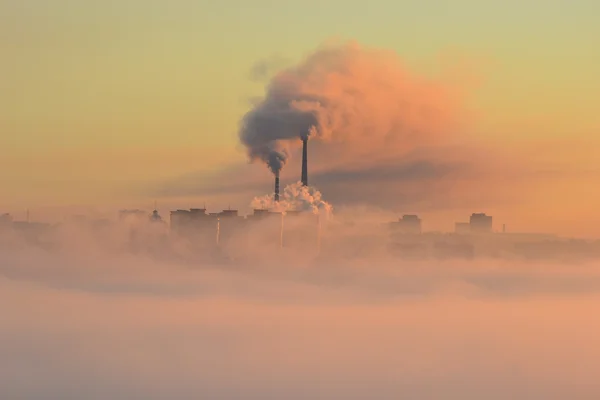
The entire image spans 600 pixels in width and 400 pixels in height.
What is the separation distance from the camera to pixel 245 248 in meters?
200

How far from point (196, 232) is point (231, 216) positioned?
7.41m

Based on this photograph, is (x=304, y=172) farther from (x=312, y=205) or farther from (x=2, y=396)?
(x=2, y=396)

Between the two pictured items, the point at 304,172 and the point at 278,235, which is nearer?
the point at 304,172

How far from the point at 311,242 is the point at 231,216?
1877 cm

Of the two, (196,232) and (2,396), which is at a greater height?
(196,232)

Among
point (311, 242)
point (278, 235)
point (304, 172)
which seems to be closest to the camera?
point (304, 172)

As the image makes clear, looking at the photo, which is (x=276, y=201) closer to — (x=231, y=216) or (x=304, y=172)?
(x=304, y=172)

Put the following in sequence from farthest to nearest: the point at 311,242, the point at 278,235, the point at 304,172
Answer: the point at 311,242
the point at 278,235
the point at 304,172

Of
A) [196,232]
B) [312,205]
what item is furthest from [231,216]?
[312,205]

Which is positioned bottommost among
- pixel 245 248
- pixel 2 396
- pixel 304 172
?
pixel 2 396

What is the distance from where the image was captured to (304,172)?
16312 centimetres

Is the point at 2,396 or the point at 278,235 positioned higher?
the point at 278,235

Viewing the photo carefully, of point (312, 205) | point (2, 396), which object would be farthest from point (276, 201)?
point (2, 396)

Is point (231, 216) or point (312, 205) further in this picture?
point (231, 216)
